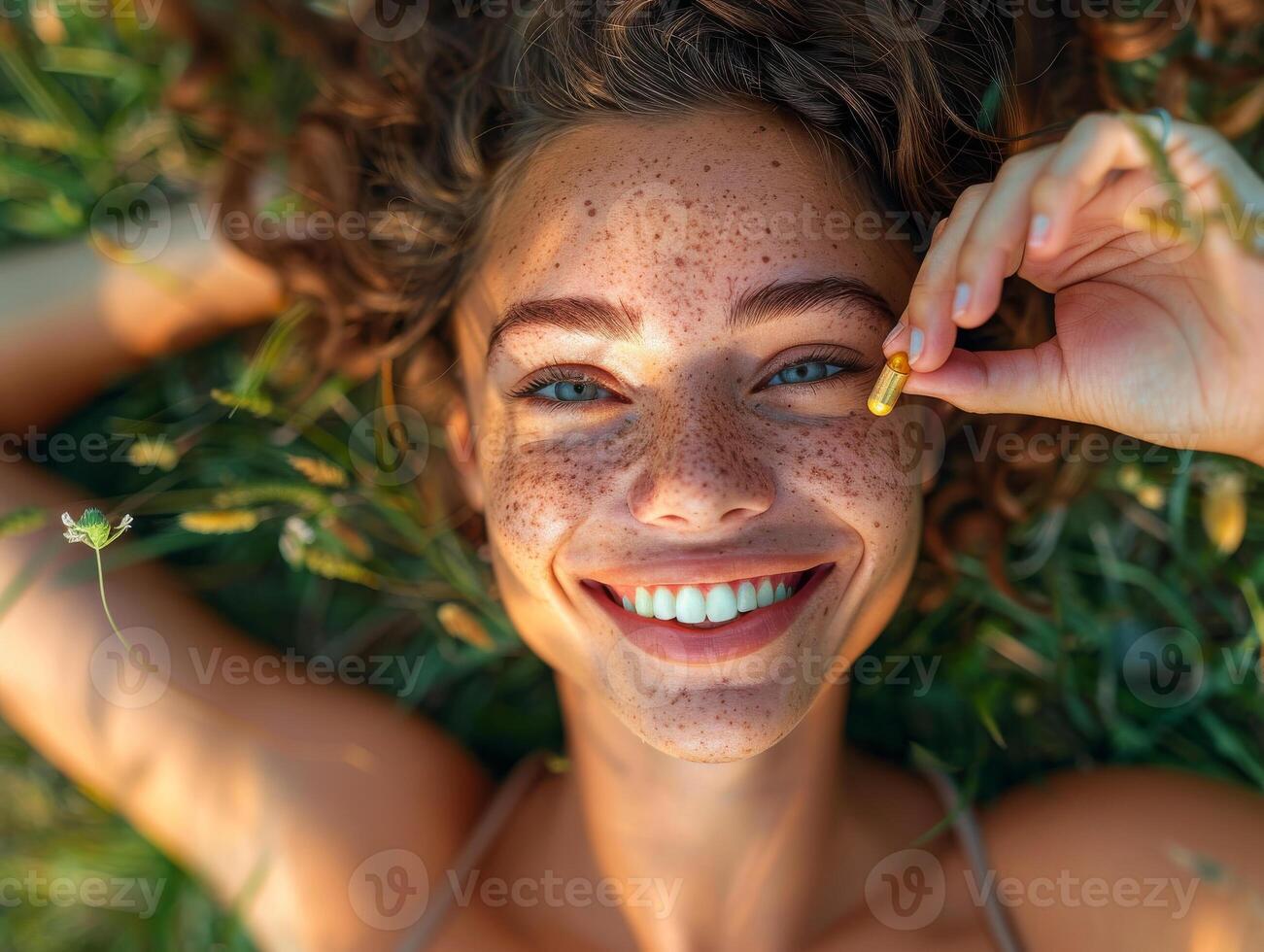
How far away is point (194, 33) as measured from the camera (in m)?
2.43

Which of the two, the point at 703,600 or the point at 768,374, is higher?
the point at 768,374

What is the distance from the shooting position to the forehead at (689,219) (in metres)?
1.55

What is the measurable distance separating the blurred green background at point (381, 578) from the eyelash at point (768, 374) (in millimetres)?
667

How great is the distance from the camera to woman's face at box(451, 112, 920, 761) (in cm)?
155

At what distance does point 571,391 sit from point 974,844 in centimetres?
129

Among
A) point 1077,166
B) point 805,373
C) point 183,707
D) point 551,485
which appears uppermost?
point 1077,166

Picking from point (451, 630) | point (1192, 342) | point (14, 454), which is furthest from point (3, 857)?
point (1192, 342)

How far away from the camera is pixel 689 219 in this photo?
1560 millimetres

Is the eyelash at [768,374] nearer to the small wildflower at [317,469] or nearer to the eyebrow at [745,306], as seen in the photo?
the eyebrow at [745,306]

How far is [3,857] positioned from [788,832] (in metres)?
2.01

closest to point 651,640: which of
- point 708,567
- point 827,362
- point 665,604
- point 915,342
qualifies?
point 665,604

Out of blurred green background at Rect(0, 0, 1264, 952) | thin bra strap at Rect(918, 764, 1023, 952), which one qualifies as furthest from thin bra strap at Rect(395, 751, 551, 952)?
thin bra strap at Rect(918, 764, 1023, 952)

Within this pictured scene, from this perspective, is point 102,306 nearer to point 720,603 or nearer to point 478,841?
point 478,841

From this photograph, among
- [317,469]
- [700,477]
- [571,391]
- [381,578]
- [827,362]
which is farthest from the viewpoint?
[381,578]
